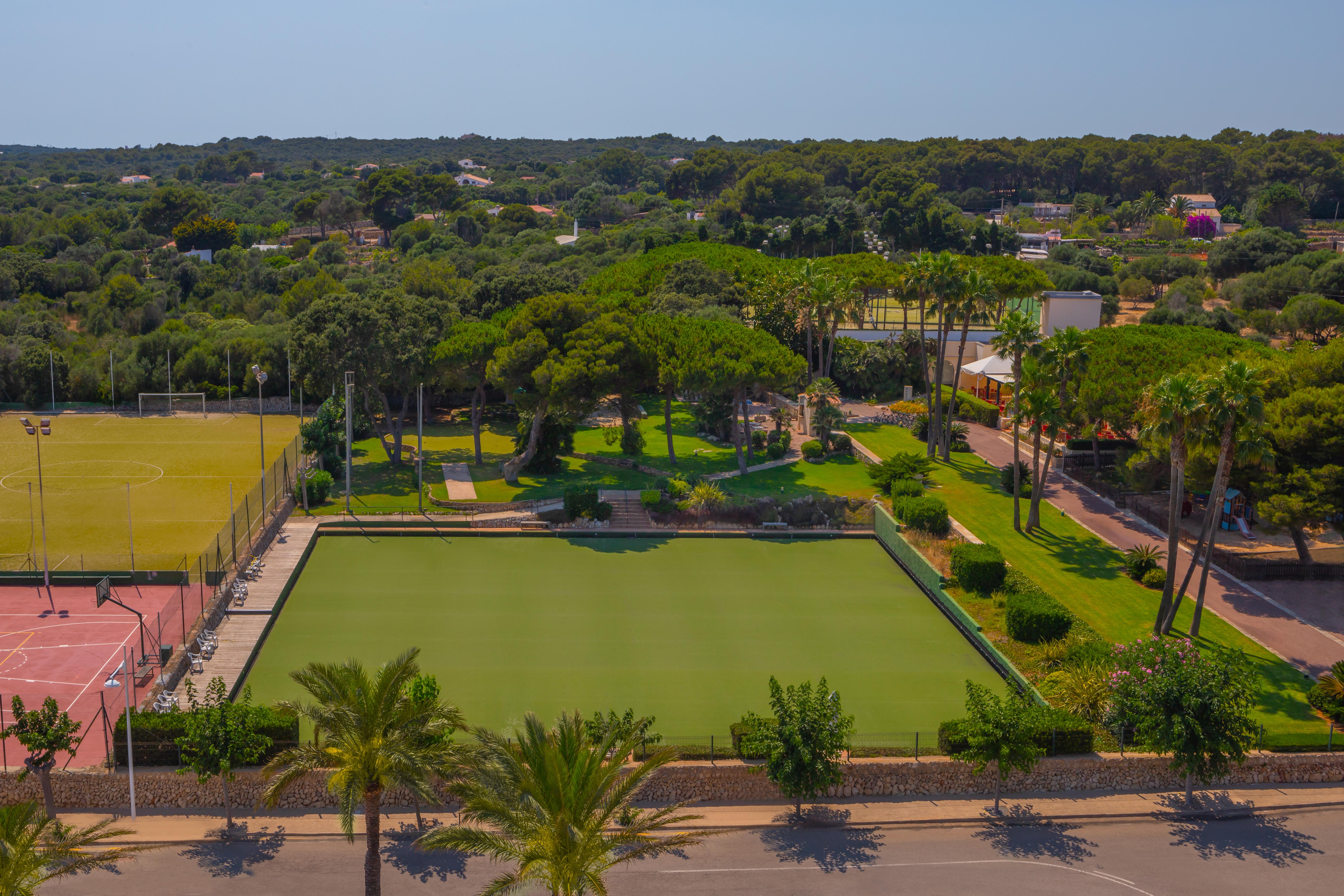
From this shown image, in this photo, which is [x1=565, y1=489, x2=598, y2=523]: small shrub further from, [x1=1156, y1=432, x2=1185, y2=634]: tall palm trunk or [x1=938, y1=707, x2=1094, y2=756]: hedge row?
[x1=1156, y1=432, x2=1185, y2=634]: tall palm trunk

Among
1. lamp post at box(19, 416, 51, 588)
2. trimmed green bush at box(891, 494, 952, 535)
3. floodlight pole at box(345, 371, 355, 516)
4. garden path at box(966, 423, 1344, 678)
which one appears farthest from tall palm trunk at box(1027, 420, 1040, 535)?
lamp post at box(19, 416, 51, 588)

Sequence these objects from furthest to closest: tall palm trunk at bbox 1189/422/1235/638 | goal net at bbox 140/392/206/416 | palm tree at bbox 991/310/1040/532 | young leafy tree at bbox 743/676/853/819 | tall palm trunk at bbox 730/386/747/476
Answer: goal net at bbox 140/392/206/416 → tall palm trunk at bbox 730/386/747/476 → palm tree at bbox 991/310/1040/532 → tall palm trunk at bbox 1189/422/1235/638 → young leafy tree at bbox 743/676/853/819

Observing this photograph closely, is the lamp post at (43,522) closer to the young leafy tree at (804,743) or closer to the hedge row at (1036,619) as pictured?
the young leafy tree at (804,743)

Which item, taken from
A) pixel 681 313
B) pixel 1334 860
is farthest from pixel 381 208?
pixel 1334 860

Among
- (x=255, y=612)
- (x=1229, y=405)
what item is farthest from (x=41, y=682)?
(x=1229, y=405)

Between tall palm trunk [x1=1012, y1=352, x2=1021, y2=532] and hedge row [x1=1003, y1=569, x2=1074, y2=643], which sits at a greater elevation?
tall palm trunk [x1=1012, y1=352, x2=1021, y2=532]

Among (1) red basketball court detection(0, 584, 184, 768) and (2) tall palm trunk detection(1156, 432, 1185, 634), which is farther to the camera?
(2) tall palm trunk detection(1156, 432, 1185, 634)

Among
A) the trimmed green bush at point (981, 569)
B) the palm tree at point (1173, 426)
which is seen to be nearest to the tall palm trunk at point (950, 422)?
the trimmed green bush at point (981, 569)
